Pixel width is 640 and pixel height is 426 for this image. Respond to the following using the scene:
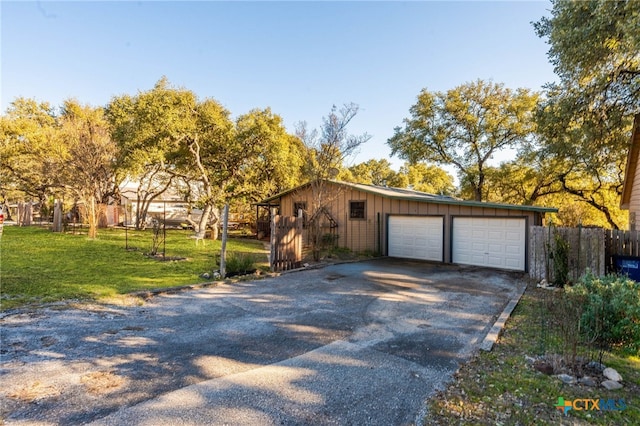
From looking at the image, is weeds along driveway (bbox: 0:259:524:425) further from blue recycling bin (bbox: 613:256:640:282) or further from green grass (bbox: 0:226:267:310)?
blue recycling bin (bbox: 613:256:640:282)

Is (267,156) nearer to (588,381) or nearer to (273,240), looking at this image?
(273,240)

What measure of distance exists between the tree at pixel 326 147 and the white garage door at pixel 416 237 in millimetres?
3477

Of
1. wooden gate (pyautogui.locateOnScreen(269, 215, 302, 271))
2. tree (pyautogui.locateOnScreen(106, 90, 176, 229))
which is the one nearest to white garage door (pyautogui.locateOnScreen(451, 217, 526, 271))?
wooden gate (pyautogui.locateOnScreen(269, 215, 302, 271))

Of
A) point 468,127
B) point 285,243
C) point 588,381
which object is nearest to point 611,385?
point 588,381

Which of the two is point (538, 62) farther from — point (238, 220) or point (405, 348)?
point (238, 220)

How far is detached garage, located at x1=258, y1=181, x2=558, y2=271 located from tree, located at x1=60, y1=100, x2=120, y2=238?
1085 centimetres

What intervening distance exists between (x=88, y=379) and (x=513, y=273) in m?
10.5

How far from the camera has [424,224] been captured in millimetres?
12547

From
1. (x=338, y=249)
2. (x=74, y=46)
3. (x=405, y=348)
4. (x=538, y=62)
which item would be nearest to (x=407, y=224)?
(x=338, y=249)

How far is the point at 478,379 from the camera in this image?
3.25m

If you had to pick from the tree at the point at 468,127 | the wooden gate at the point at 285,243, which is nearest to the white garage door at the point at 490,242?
the wooden gate at the point at 285,243

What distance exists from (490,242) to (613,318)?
23.6 feet

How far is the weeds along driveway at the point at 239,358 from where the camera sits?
263 centimetres

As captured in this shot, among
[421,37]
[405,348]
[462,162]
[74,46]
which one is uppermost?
Result: [421,37]
